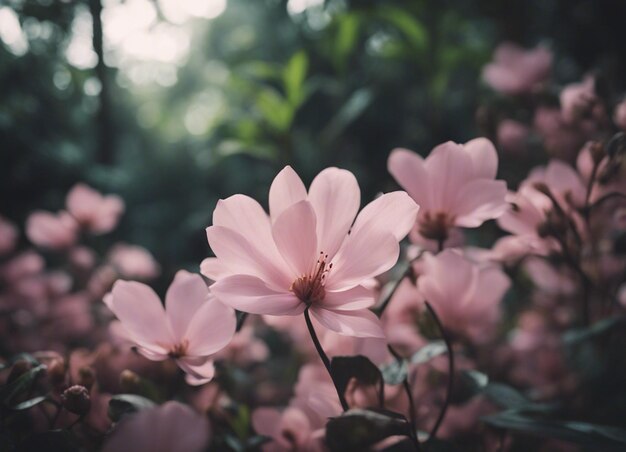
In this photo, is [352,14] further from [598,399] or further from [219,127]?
[598,399]

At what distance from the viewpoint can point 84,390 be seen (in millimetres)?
434

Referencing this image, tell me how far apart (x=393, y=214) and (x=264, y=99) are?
3.49 ft

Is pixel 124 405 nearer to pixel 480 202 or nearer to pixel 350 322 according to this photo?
pixel 350 322

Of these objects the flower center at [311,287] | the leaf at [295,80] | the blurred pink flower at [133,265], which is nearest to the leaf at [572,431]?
the flower center at [311,287]

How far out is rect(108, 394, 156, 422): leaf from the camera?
42 centimetres

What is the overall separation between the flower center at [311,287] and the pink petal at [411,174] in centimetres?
14

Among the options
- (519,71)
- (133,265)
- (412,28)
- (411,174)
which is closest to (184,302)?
(411,174)

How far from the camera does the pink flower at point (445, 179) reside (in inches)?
19.5

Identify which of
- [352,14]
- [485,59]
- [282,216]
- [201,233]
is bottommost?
[282,216]

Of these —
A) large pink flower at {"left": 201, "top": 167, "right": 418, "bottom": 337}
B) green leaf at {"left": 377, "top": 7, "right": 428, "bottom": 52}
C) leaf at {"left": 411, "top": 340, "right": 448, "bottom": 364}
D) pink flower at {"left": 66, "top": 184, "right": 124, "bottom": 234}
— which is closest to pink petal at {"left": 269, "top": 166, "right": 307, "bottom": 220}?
large pink flower at {"left": 201, "top": 167, "right": 418, "bottom": 337}

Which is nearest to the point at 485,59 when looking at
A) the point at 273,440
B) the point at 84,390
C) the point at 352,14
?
the point at 352,14

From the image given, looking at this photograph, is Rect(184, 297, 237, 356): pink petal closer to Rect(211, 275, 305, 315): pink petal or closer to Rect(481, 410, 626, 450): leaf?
Rect(211, 275, 305, 315): pink petal

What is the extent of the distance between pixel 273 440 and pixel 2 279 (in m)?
0.82

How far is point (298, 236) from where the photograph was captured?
415 mm
